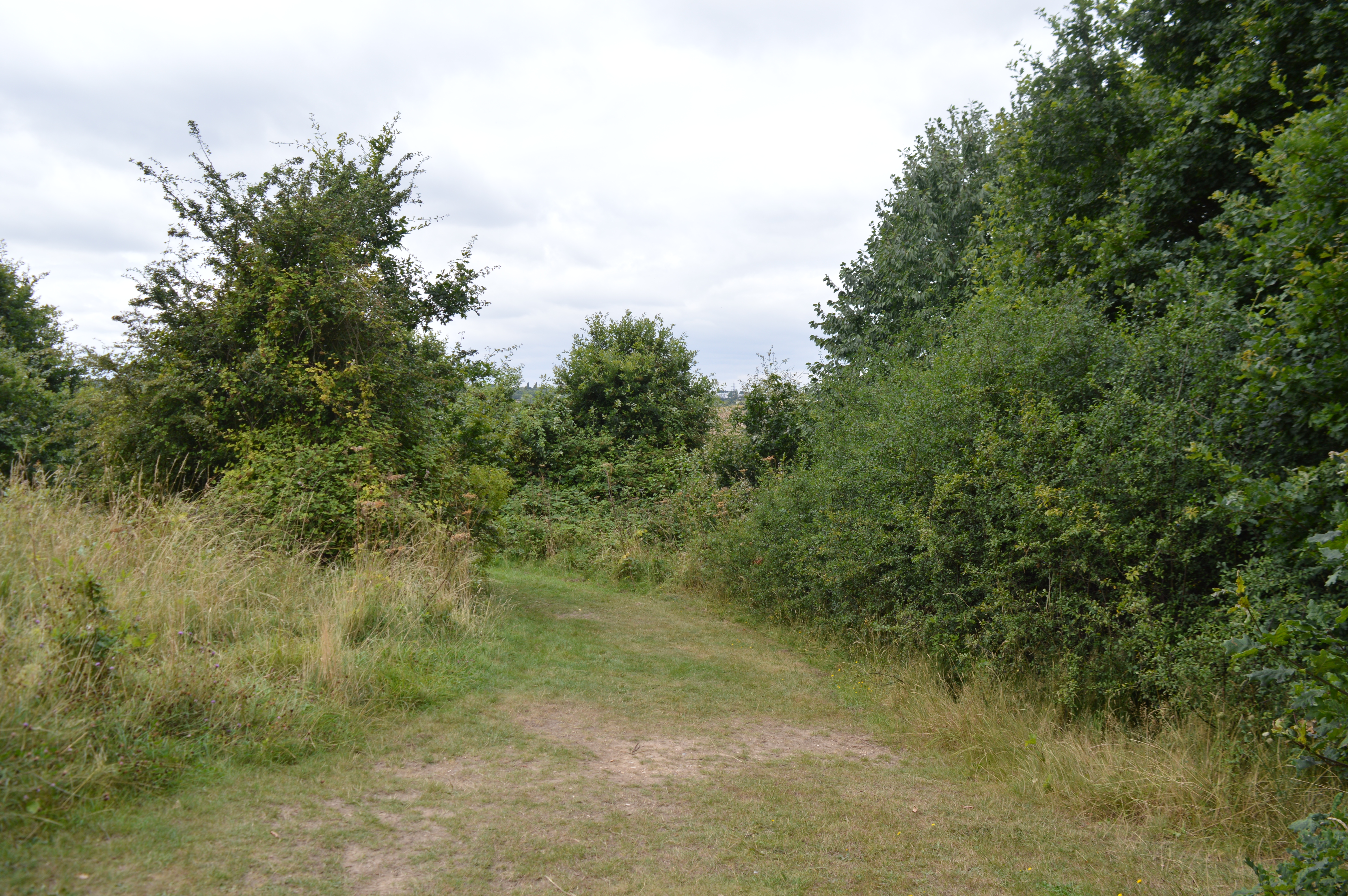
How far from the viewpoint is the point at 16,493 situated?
6141mm

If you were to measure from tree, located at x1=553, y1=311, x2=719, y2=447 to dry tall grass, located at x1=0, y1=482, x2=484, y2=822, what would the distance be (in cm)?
1131

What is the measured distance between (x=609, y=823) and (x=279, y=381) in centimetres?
709

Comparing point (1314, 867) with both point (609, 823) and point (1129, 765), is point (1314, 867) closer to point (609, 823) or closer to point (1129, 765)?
point (1129, 765)

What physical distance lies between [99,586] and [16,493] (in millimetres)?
2141

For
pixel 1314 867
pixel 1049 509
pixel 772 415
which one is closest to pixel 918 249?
pixel 772 415

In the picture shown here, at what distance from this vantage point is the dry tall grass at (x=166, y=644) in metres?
3.97

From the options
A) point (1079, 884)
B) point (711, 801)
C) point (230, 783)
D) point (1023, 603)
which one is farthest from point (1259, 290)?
point (230, 783)

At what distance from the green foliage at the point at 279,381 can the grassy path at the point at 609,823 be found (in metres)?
3.15

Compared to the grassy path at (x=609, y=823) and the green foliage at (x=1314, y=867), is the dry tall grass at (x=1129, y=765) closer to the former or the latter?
the grassy path at (x=609, y=823)

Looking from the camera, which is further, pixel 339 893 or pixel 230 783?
pixel 230 783

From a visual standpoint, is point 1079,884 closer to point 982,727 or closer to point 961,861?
point 961,861

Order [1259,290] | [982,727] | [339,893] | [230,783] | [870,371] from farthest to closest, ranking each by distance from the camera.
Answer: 1. [870,371]
2. [982,727]
3. [1259,290]
4. [230,783]
5. [339,893]

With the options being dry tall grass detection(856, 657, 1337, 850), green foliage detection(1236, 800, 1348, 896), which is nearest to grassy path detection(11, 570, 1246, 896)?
dry tall grass detection(856, 657, 1337, 850)

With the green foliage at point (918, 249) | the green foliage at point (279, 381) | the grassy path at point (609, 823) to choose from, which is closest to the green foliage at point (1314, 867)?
the grassy path at point (609, 823)
